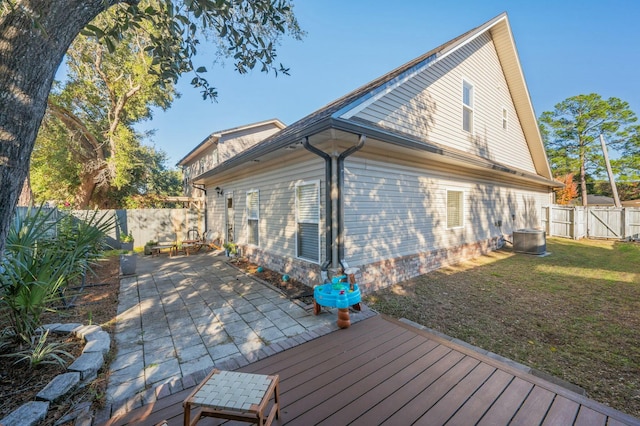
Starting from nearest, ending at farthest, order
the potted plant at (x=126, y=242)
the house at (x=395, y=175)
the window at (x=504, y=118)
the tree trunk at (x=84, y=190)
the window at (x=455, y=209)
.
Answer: the house at (x=395, y=175) < the window at (x=455, y=209) < the window at (x=504, y=118) < the potted plant at (x=126, y=242) < the tree trunk at (x=84, y=190)

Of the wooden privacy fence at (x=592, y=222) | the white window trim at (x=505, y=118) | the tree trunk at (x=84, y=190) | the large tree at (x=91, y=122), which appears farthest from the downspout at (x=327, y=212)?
the tree trunk at (x=84, y=190)

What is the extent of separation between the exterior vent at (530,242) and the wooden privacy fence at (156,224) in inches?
525

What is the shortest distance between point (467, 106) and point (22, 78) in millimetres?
9109

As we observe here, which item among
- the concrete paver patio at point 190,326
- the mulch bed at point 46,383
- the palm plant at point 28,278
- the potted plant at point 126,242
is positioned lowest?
the concrete paver patio at point 190,326

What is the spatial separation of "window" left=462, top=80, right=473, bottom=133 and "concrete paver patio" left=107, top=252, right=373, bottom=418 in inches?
265

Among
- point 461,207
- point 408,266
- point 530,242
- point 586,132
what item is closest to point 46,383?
point 408,266

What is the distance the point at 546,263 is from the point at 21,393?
10525 mm

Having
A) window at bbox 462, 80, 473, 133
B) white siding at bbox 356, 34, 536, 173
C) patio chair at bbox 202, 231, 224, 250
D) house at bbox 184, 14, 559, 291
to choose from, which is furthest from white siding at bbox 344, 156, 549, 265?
patio chair at bbox 202, 231, 224, 250

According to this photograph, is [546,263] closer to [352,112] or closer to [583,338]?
[583,338]

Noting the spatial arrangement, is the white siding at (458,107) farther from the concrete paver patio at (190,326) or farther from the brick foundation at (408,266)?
the concrete paver patio at (190,326)

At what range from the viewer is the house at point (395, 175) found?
15.2 ft

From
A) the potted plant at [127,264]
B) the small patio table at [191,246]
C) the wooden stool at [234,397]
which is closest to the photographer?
the wooden stool at [234,397]

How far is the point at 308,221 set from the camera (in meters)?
5.24

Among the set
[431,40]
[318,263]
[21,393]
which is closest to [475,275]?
[318,263]
